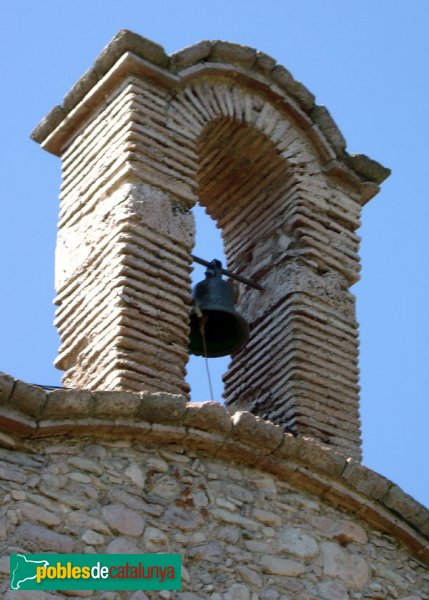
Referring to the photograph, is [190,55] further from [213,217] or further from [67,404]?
[67,404]

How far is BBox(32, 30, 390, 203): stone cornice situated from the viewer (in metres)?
11.7

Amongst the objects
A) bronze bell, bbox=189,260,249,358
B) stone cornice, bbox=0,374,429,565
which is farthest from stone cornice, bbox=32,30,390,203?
stone cornice, bbox=0,374,429,565

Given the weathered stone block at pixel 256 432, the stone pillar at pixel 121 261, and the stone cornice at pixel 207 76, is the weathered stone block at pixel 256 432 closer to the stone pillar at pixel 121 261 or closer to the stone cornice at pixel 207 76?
the stone pillar at pixel 121 261

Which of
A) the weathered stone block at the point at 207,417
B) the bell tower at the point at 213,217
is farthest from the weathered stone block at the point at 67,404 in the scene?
the bell tower at the point at 213,217

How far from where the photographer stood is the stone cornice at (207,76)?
461 inches

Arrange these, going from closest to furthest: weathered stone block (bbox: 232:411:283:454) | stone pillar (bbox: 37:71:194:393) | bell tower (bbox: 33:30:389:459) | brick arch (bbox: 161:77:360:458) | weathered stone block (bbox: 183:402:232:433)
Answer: weathered stone block (bbox: 183:402:232:433) → weathered stone block (bbox: 232:411:283:454) → stone pillar (bbox: 37:71:194:393) → bell tower (bbox: 33:30:389:459) → brick arch (bbox: 161:77:360:458)

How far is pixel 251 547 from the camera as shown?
31.4 feet

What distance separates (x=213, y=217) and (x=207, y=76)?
0.94 m

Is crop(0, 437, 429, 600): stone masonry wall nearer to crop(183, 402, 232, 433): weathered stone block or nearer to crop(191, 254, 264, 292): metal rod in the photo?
crop(183, 402, 232, 433): weathered stone block

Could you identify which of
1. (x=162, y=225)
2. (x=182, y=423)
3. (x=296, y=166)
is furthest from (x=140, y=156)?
(x=182, y=423)

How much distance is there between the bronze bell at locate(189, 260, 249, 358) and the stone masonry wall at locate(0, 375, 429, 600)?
1490mm

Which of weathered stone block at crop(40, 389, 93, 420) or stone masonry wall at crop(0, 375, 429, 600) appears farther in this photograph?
weathered stone block at crop(40, 389, 93, 420)

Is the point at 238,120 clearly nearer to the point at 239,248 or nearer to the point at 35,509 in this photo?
the point at 239,248

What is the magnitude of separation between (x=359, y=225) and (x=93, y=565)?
3835 millimetres
